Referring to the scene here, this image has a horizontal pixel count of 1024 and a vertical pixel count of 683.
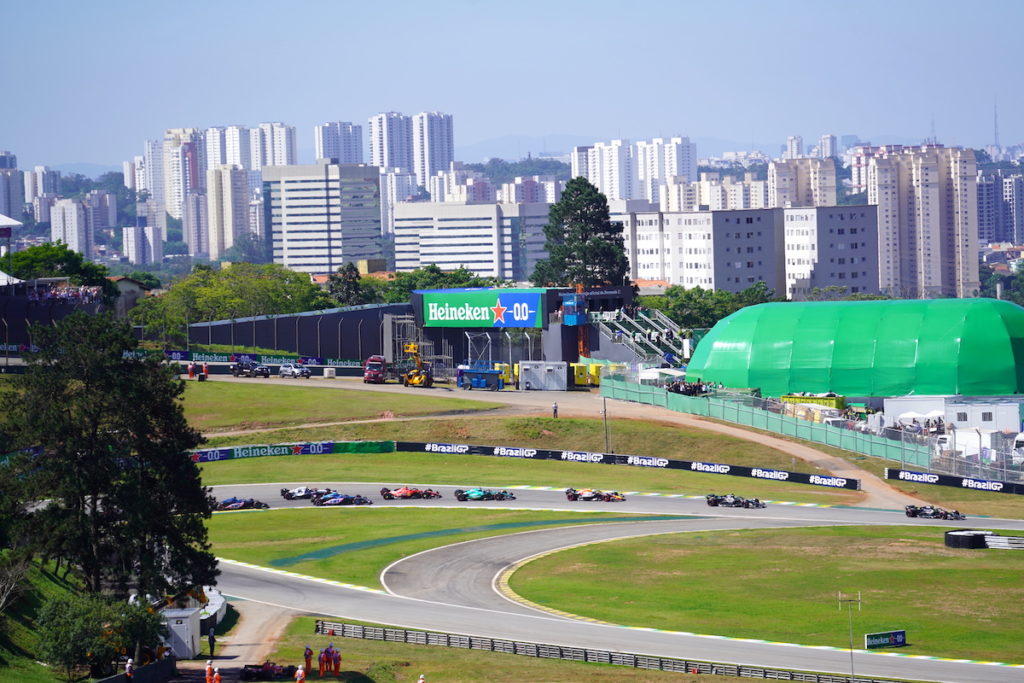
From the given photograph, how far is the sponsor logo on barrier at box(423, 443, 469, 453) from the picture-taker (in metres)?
96.8

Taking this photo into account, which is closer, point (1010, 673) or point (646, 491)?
point (1010, 673)

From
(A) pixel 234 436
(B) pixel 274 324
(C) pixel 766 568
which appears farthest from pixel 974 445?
(B) pixel 274 324

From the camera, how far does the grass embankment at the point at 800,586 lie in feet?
170

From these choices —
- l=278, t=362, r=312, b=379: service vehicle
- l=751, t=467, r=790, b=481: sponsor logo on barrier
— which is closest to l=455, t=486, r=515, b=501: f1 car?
l=751, t=467, r=790, b=481: sponsor logo on barrier

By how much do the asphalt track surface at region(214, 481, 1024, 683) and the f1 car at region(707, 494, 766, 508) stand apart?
99 centimetres

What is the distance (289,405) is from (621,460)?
32.4 meters

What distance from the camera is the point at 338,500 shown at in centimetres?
8138

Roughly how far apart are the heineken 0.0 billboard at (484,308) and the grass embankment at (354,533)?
46880mm

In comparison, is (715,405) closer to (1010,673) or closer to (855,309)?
(855,309)

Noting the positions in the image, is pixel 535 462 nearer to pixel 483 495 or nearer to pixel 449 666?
pixel 483 495

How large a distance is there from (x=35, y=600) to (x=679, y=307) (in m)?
139

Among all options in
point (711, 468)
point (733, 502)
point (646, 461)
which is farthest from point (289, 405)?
point (733, 502)

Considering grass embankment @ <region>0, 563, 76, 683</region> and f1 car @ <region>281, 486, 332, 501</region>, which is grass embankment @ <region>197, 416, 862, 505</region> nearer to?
f1 car @ <region>281, 486, 332, 501</region>

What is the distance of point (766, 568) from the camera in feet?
206
